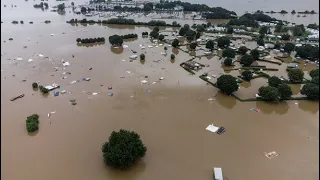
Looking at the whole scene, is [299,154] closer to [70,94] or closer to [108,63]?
[70,94]

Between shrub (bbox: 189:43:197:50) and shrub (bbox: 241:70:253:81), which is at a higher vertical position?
shrub (bbox: 189:43:197:50)

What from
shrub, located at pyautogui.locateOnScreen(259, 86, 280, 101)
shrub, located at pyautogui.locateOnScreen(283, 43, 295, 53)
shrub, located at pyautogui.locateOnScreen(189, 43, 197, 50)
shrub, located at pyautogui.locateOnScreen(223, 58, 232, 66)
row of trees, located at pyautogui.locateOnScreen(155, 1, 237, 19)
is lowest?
shrub, located at pyautogui.locateOnScreen(259, 86, 280, 101)

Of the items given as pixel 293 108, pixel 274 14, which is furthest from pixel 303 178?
pixel 274 14

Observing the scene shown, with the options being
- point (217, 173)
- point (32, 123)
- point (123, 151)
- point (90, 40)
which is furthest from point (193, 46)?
point (123, 151)

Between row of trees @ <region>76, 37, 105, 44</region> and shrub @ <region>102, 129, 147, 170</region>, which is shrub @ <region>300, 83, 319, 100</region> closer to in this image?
shrub @ <region>102, 129, 147, 170</region>

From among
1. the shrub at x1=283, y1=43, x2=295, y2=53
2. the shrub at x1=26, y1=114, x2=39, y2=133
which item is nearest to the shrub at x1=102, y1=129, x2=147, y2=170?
the shrub at x1=26, y1=114, x2=39, y2=133

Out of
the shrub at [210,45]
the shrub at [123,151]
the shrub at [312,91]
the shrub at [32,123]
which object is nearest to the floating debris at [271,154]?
the shrub at [123,151]
